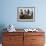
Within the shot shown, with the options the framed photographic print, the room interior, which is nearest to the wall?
the room interior

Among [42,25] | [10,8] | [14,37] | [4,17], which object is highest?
[10,8]

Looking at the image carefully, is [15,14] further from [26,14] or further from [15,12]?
[26,14]

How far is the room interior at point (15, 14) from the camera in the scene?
433cm

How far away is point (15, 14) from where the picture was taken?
4.35 metres

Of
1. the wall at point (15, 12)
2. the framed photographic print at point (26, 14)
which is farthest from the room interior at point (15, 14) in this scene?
the framed photographic print at point (26, 14)

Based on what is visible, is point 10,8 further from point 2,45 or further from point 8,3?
point 2,45

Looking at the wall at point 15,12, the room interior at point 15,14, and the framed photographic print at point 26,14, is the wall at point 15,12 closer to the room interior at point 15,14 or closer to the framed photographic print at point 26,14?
the room interior at point 15,14

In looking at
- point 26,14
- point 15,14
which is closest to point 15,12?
point 15,14

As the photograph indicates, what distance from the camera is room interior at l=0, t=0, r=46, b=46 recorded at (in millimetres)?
4328

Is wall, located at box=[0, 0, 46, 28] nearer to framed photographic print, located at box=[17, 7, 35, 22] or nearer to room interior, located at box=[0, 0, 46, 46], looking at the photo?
room interior, located at box=[0, 0, 46, 46]

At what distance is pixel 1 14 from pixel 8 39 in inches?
37.2

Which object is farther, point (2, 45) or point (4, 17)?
point (4, 17)

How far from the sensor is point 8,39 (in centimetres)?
388

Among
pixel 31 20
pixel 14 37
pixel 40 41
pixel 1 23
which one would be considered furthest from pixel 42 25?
pixel 1 23
